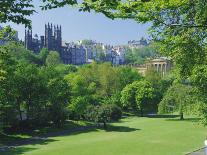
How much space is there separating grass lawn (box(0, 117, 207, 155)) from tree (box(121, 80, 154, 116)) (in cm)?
1959

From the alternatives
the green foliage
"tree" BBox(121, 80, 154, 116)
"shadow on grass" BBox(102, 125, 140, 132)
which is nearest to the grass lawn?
"shadow on grass" BBox(102, 125, 140, 132)

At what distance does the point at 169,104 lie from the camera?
6091 cm

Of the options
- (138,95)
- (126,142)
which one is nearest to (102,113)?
(126,142)

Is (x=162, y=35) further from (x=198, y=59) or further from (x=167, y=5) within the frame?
(x=167, y=5)

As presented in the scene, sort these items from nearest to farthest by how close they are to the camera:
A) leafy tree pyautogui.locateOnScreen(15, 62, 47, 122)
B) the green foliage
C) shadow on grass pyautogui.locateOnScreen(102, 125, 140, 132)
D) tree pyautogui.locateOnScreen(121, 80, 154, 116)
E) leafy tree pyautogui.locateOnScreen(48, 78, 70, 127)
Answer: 1. shadow on grass pyautogui.locateOnScreen(102, 125, 140, 132)
2. leafy tree pyautogui.locateOnScreen(15, 62, 47, 122)
3. the green foliage
4. leafy tree pyautogui.locateOnScreen(48, 78, 70, 127)
5. tree pyautogui.locateOnScreen(121, 80, 154, 116)

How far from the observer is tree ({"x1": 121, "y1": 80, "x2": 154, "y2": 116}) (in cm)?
7900

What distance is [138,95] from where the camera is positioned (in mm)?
79125

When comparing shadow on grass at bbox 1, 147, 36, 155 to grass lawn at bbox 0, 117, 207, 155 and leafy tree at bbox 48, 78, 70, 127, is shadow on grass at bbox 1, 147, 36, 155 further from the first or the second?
leafy tree at bbox 48, 78, 70, 127

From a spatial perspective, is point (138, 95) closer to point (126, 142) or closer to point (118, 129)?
point (118, 129)

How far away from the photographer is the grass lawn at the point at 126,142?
37.5 metres

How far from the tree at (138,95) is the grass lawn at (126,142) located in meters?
19.6

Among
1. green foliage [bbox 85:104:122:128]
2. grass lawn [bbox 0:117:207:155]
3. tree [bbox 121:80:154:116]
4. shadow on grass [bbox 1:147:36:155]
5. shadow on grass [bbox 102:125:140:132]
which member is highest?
tree [bbox 121:80:154:116]

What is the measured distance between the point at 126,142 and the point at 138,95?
36061 mm

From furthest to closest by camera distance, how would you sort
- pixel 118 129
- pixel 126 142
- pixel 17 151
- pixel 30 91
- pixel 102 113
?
pixel 30 91
pixel 102 113
pixel 118 129
pixel 126 142
pixel 17 151
